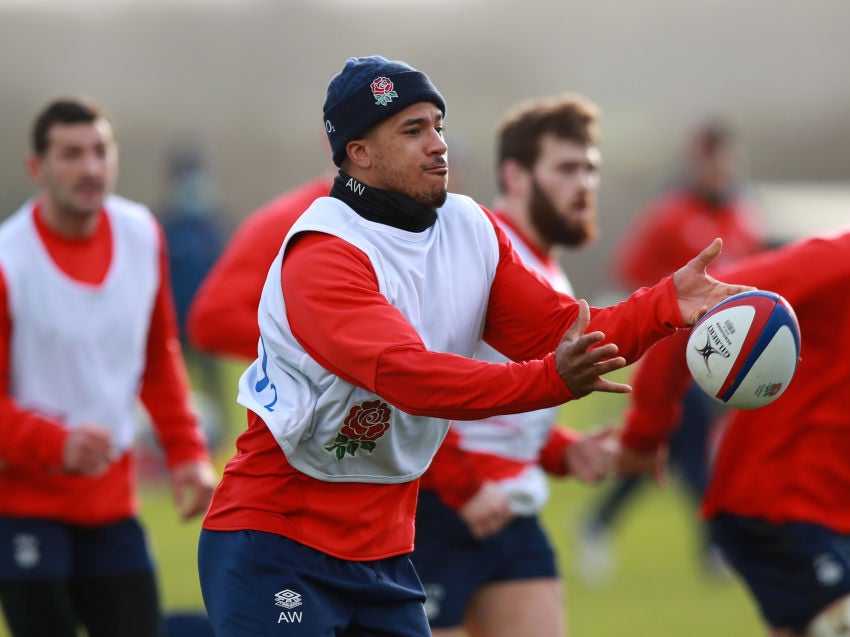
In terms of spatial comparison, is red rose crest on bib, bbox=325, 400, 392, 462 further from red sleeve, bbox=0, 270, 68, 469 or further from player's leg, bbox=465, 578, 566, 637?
red sleeve, bbox=0, 270, 68, 469

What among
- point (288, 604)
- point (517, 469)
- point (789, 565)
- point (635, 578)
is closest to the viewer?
point (288, 604)

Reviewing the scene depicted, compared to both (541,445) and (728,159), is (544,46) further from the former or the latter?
(541,445)

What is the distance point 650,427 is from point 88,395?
2166 millimetres

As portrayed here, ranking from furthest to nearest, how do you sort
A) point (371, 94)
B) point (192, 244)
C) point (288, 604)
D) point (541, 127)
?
1. point (192, 244)
2. point (541, 127)
3. point (371, 94)
4. point (288, 604)

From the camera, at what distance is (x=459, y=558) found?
5359mm

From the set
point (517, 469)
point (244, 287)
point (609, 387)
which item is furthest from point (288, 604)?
point (244, 287)

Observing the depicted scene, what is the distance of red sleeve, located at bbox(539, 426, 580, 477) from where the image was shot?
5711 millimetres

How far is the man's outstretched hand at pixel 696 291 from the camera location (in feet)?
12.8

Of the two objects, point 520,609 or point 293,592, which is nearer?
point 293,592

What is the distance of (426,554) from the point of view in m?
5.38

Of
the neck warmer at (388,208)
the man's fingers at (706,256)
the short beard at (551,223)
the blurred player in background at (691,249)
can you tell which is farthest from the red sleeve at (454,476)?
the blurred player in background at (691,249)

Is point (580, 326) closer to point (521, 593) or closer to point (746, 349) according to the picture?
point (746, 349)

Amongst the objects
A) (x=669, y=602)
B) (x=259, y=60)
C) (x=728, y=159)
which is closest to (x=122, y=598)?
(x=669, y=602)

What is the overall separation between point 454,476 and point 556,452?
0.71m
